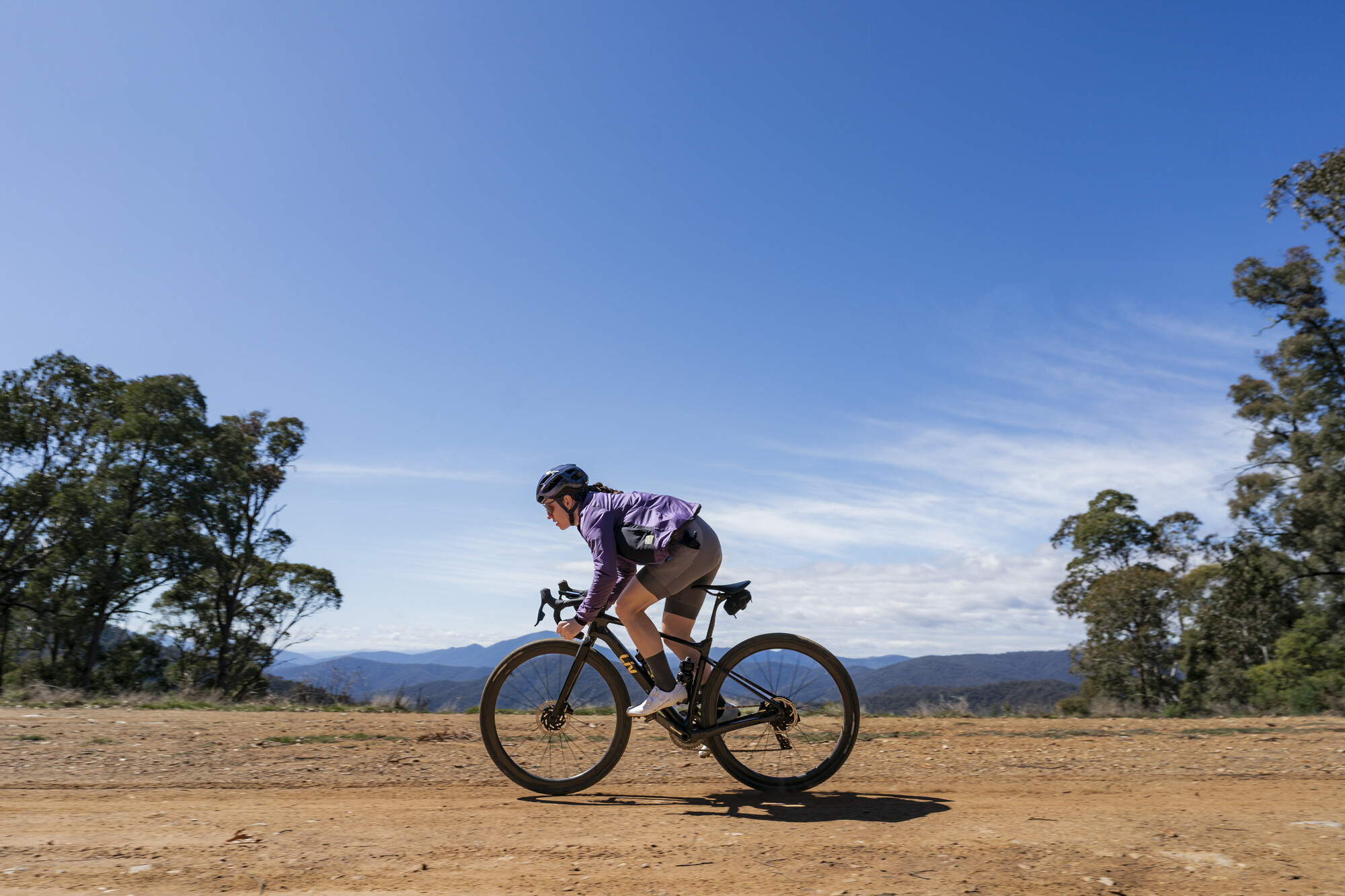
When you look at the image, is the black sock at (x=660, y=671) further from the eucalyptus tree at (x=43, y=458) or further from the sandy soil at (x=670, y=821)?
the eucalyptus tree at (x=43, y=458)

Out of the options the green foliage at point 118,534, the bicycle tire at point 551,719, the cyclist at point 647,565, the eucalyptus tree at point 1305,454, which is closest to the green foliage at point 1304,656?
the eucalyptus tree at point 1305,454

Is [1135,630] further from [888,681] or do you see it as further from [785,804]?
[888,681]

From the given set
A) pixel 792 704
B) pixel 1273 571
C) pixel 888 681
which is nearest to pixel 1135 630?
pixel 1273 571

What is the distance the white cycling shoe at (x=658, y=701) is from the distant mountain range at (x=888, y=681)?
0.71ft

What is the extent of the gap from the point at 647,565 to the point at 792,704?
1419 mm

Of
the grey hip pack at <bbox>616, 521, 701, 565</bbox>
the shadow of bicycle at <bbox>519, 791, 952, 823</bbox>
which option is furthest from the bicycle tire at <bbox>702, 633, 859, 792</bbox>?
the grey hip pack at <bbox>616, 521, 701, 565</bbox>

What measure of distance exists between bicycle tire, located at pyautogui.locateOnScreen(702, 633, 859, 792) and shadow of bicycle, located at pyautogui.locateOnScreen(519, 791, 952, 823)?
0.19 m

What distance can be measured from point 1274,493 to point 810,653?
1202 inches

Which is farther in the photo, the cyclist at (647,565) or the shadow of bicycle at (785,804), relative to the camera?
the cyclist at (647,565)

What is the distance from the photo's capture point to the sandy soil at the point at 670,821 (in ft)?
11.0

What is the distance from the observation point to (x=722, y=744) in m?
5.18

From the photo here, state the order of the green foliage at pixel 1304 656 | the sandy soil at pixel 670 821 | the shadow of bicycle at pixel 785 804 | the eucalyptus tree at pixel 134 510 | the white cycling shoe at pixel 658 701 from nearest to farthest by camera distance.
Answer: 1. the sandy soil at pixel 670 821
2. the shadow of bicycle at pixel 785 804
3. the white cycling shoe at pixel 658 701
4. the green foliage at pixel 1304 656
5. the eucalyptus tree at pixel 134 510

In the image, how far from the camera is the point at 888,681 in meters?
113

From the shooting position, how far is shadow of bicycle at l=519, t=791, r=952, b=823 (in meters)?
4.36
